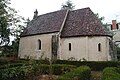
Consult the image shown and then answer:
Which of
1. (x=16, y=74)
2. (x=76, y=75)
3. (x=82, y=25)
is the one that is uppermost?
(x=82, y=25)

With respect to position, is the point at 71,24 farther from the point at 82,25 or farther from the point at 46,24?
the point at 46,24

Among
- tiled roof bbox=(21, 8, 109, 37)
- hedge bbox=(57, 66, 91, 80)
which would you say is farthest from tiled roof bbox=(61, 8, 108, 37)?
hedge bbox=(57, 66, 91, 80)

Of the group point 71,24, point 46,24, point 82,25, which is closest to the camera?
point 82,25

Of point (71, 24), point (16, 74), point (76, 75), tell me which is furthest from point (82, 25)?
point (76, 75)

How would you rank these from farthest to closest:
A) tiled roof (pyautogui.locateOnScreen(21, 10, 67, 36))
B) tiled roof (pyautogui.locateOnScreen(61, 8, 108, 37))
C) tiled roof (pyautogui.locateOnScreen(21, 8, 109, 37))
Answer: tiled roof (pyautogui.locateOnScreen(21, 10, 67, 36)), tiled roof (pyautogui.locateOnScreen(21, 8, 109, 37)), tiled roof (pyautogui.locateOnScreen(61, 8, 108, 37))

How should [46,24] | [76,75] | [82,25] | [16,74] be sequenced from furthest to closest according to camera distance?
[46,24] → [82,25] → [16,74] → [76,75]

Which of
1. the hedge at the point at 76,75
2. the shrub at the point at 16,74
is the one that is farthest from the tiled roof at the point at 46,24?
the hedge at the point at 76,75

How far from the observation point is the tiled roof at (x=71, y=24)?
26.7 metres

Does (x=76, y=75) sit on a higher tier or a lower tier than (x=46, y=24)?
lower

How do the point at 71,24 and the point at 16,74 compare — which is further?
the point at 71,24

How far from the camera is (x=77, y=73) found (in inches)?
516

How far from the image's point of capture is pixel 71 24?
29156mm

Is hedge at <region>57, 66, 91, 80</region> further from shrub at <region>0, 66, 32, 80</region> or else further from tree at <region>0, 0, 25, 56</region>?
tree at <region>0, 0, 25, 56</region>

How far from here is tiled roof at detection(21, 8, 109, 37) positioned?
26703mm
